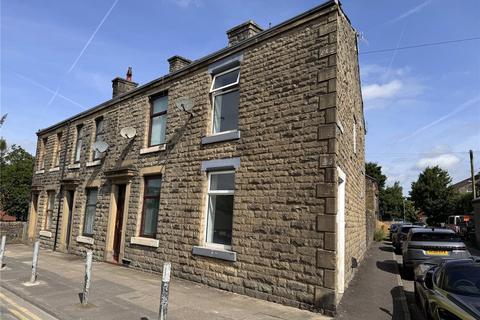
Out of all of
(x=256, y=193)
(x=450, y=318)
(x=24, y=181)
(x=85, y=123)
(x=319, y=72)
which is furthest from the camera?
(x=24, y=181)

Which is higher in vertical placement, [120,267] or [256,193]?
[256,193]

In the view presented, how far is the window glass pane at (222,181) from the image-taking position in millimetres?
9586

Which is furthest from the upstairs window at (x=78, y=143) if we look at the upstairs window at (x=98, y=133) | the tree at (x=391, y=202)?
the tree at (x=391, y=202)

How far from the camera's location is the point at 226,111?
1035 cm

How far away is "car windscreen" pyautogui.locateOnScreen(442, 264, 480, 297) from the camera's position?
220 inches

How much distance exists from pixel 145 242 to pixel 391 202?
197 feet

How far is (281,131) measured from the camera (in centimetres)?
843

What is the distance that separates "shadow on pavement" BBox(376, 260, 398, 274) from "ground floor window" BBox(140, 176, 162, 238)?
8.03m

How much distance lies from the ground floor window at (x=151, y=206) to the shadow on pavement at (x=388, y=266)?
8035mm

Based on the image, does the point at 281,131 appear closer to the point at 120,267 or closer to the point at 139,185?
the point at 139,185

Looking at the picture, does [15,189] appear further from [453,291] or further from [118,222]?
[453,291]

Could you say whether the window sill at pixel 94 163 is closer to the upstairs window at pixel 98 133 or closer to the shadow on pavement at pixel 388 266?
the upstairs window at pixel 98 133

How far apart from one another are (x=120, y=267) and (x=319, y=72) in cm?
900

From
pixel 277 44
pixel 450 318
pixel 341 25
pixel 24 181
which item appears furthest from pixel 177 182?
pixel 24 181
